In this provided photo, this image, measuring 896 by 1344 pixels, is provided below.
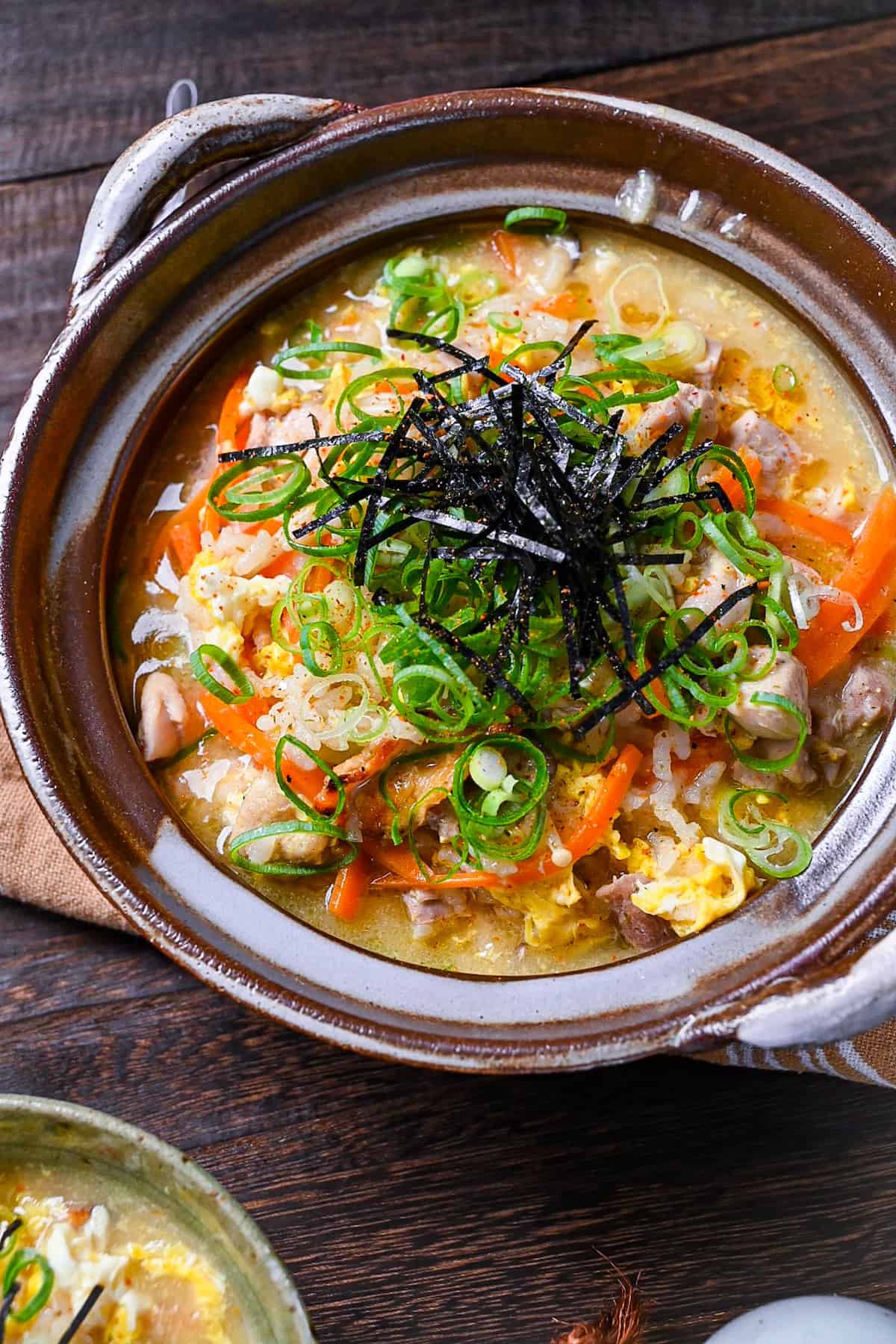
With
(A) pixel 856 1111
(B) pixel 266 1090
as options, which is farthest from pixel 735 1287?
(B) pixel 266 1090

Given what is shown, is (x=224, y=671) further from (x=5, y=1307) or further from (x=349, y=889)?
(x=5, y=1307)

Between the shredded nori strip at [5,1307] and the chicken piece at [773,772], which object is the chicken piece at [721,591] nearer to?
the chicken piece at [773,772]

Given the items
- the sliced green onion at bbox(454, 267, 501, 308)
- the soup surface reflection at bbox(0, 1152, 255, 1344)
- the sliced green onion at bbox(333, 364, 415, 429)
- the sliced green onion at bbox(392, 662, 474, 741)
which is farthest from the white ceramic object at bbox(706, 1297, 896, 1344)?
the sliced green onion at bbox(454, 267, 501, 308)

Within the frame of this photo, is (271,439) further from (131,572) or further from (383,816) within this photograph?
(383,816)

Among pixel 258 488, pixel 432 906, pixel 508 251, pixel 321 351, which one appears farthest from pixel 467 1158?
pixel 508 251

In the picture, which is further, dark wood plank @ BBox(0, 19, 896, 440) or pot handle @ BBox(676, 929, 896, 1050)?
dark wood plank @ BBox(0, 19, 896, 440)

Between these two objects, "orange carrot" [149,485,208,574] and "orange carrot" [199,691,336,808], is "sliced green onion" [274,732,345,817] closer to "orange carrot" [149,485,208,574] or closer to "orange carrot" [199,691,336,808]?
"orange carrot" [199,691,336,808]
